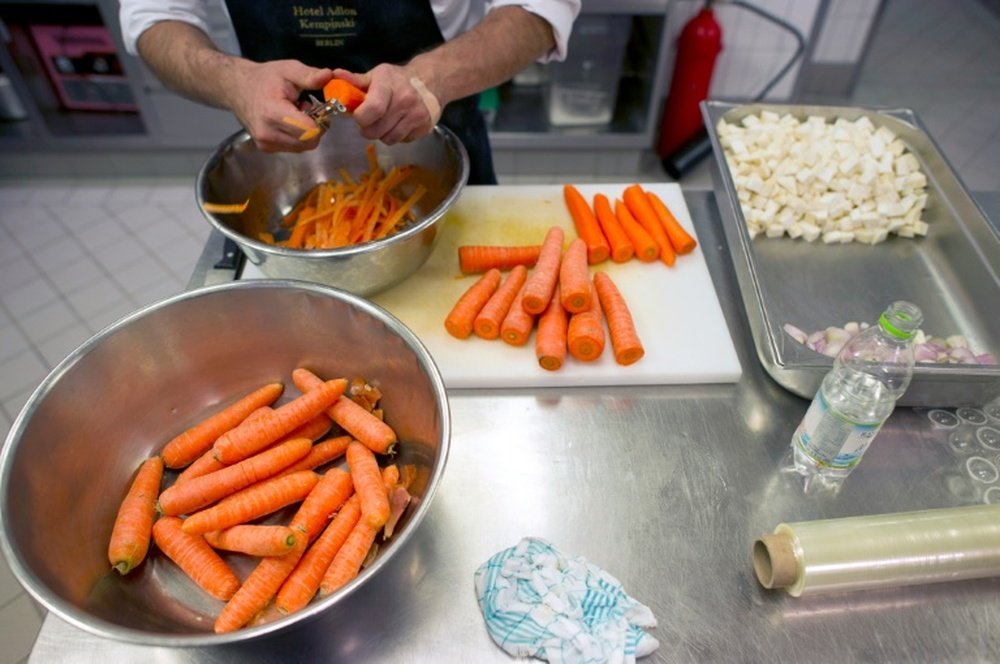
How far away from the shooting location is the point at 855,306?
136 cm

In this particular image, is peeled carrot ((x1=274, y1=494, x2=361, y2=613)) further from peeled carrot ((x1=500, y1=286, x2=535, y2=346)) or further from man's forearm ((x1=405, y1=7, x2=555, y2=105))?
man's forearm ((x1=405, y1=7, x2=555, y2=105))

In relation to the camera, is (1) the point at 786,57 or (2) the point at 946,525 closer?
(2) the point at 946,525

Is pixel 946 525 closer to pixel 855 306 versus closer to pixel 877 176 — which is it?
pixel 855 306

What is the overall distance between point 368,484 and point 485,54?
900 mm

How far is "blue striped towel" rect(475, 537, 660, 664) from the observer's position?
84 cm

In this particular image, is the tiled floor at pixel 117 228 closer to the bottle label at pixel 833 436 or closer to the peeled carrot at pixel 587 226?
the peeled carrot at pixel 587 226

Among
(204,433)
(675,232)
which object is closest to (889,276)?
(675,232)

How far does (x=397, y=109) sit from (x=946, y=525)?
3.55 feet

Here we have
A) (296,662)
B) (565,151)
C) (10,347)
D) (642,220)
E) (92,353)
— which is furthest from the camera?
(565,151)

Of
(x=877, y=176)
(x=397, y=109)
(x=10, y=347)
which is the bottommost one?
(x=10, y=347)

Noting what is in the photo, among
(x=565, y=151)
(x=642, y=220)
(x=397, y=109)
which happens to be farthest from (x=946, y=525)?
(x=565, y=151)

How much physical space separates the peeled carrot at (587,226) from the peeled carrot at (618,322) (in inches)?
3.0

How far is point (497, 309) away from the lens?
1.25 meters

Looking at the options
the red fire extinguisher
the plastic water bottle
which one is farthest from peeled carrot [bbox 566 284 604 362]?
the red fire extinguisher
